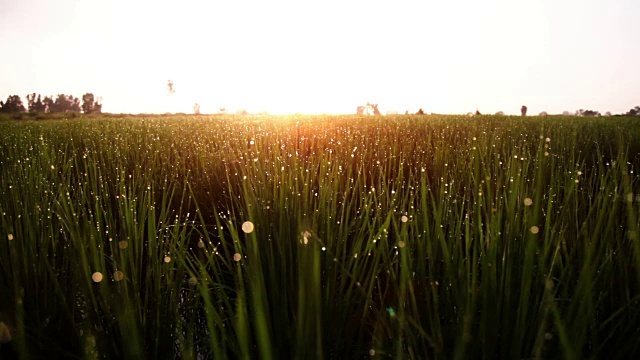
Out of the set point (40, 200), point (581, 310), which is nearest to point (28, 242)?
point (40, 200)

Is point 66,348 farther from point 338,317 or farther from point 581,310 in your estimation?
point 581,310

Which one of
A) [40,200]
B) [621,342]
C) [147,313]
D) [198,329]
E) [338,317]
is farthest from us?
[40,200]

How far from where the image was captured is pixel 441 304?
1.14m

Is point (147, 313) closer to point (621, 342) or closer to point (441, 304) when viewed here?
point (441, 304)

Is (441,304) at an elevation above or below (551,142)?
below

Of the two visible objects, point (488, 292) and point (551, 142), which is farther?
point (551, 142)

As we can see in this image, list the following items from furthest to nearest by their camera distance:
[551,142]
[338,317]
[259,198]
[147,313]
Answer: [551,142]
[259,198]
[147,313]
[338,317]

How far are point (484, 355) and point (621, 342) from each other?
1.20 ft

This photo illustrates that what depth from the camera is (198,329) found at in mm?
1396

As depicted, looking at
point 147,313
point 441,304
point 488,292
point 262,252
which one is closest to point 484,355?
point 488,292

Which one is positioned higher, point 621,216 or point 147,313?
point 621,216

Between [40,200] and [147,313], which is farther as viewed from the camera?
[40,200]

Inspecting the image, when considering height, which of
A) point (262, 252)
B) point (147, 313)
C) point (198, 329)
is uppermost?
point (262, 252)

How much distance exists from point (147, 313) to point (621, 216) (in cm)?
160
